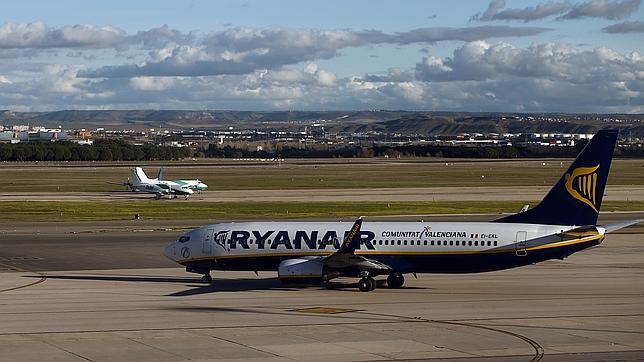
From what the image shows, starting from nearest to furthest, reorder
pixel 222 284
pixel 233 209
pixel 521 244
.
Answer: pixel 521 244 → pixel 222 284 → pixel 233 209

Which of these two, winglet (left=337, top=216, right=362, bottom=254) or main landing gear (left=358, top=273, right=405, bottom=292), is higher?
winglet (left=337, top=216, right=362, bottom=254)

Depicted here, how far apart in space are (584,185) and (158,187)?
83.7m

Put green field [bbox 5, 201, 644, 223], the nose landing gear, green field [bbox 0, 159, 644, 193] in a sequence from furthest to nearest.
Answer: green field [bbox 0, 159, 644, 193]
green field [bbox 5, 201, 644, 223]
the nose landing gear

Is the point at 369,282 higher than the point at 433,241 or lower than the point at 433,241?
lower

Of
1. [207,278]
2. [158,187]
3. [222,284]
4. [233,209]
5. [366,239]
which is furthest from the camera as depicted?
[158,187]

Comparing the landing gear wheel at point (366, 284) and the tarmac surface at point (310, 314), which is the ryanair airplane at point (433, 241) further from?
the tarmac surface at point (310, 314)

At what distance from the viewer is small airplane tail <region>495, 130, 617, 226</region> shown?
155 ft

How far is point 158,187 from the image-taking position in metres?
125

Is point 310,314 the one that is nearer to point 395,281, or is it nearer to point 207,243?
point 395,281

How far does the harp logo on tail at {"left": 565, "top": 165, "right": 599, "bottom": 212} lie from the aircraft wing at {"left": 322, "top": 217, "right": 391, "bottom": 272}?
9.06m

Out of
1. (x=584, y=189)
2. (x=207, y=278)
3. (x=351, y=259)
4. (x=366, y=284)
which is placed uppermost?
(x=584, y=189)

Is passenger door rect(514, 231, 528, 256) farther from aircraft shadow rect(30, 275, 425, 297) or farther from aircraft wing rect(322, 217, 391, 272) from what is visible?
aircraft wing rect(322, 217, 391, 272)

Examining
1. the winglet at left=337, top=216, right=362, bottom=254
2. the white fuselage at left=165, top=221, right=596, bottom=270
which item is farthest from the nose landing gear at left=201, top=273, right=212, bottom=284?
the winglet at left=337, top=216, right=362, bottom=254

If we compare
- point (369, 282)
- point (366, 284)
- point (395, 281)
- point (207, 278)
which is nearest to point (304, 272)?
point (366, 284)
